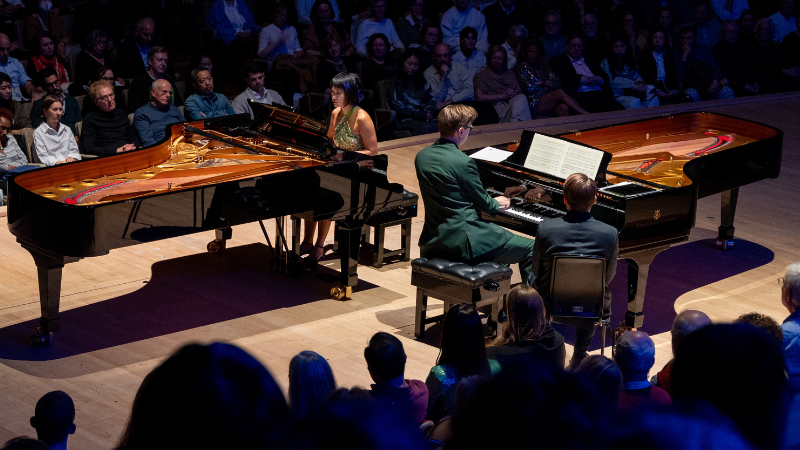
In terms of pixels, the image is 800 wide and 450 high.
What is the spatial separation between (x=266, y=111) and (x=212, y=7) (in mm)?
3675

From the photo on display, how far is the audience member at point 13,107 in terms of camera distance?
718cm

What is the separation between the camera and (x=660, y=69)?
11.1 m

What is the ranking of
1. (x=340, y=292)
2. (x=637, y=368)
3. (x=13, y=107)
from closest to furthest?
(x=637, y=368) < (x=340, y=292) < (x=13, y=107)

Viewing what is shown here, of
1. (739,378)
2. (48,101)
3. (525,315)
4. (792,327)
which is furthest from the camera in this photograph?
(48,101)

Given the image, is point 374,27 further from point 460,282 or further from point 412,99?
point 460,282

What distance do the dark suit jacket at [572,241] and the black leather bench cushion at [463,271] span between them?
0.31 meters

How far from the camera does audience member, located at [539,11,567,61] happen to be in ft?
34.2

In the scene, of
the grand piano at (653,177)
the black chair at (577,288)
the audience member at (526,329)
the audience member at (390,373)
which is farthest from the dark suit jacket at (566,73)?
the audience member at (390,373)

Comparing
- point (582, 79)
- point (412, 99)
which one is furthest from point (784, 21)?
point (412, 99)

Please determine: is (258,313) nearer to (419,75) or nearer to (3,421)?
(3,421)

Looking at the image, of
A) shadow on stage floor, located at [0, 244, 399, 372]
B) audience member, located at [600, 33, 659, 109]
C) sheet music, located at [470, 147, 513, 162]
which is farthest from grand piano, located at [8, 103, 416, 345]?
audience member, located at [600, 33, 659, 109]

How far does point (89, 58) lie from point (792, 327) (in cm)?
638

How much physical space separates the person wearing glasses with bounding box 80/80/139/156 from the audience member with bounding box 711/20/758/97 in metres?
7.52

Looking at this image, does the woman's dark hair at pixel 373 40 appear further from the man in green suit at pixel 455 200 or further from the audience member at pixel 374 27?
the man in green suit at pixel 455 200
